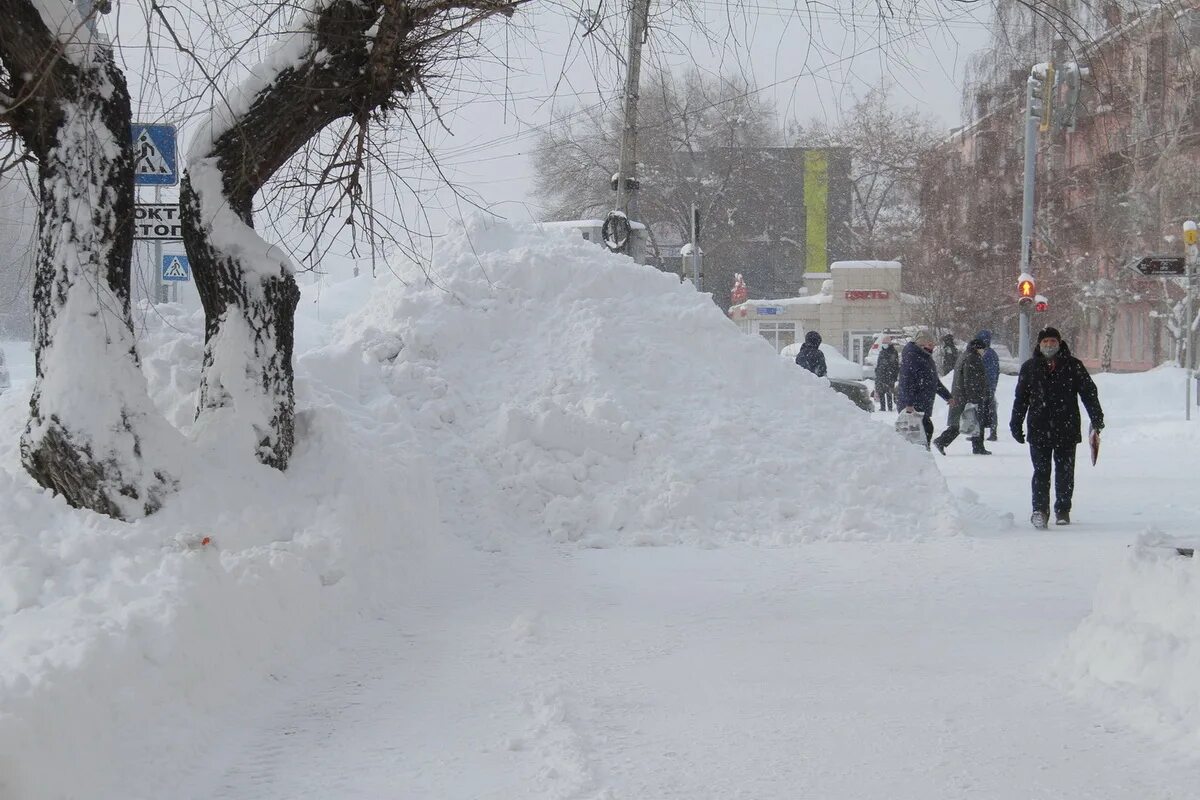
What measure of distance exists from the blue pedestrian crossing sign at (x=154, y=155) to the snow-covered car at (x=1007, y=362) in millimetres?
29054

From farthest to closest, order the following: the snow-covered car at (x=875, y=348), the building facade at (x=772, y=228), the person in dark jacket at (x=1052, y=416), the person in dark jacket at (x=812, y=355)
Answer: the building facade at (x=772, y=228) → the snow-covered car at (x=875, y=348) → the person in dark jacket at (x=812, y=355) → the person in dark jacket at (x=1052, y=416)

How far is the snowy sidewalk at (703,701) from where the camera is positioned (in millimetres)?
4195

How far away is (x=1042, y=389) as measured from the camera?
33.9 feet

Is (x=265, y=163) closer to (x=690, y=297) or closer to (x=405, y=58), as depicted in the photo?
(x=405, y=58)

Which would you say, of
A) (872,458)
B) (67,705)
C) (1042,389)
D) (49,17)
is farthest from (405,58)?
(1042,389)

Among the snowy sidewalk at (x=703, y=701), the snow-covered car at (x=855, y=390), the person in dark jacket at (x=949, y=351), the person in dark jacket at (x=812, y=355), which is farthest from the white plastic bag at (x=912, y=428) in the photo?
the snow-covered car at (x=855, y=390)

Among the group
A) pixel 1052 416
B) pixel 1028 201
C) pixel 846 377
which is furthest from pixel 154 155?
pixel 846 377

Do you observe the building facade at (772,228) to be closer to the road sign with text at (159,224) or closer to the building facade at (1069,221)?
the building facade at (1069,221)

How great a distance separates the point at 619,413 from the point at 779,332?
4522 cm

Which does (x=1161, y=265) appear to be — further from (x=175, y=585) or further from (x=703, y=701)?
(x=175, y=585)

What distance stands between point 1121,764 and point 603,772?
5.93 feet

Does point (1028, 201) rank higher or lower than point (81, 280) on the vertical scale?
higher

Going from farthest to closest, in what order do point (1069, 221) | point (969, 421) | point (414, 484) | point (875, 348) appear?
point (1069, 221), point (875, 348), point (969, 421), point (414, 484)

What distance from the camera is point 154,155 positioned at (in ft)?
26.1
